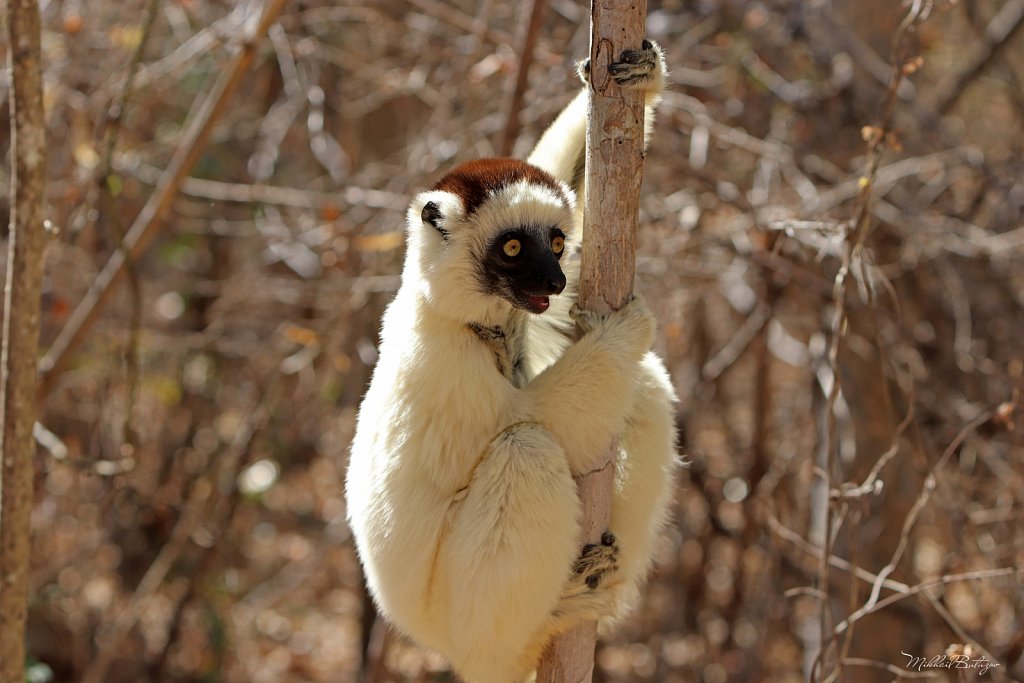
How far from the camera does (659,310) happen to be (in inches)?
209

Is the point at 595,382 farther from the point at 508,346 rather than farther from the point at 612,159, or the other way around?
the point at 612,159

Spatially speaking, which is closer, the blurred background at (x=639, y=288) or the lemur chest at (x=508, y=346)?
the lemur chest at (x=508, y=346)

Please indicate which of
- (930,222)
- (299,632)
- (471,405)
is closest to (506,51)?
(930,222)

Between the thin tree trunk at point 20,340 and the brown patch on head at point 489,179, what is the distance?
1.32 metres

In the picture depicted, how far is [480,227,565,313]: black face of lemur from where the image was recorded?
290 centimetres

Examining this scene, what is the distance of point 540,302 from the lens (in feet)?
9.55

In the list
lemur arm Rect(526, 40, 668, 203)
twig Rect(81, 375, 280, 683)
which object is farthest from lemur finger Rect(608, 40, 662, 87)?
twig Rect(81, 375, 280, 683)

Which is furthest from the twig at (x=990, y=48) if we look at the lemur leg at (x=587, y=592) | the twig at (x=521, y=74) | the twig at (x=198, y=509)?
the twig at (x=198, y=509)

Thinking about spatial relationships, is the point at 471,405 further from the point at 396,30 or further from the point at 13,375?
the point at 396,30

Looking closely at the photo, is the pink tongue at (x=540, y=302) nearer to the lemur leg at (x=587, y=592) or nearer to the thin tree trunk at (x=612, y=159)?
the thin tree trunk at (x=612, y=159)

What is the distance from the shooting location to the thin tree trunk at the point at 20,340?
10.0 feet

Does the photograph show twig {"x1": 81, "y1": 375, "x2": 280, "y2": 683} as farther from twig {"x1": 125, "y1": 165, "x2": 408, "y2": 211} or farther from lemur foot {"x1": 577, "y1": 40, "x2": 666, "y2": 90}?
lemur foot {"x1": 577, "y1": 40, "x2": 666, "y2": 90}

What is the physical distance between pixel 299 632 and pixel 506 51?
5.18 metres

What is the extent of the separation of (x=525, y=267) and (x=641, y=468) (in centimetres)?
75
